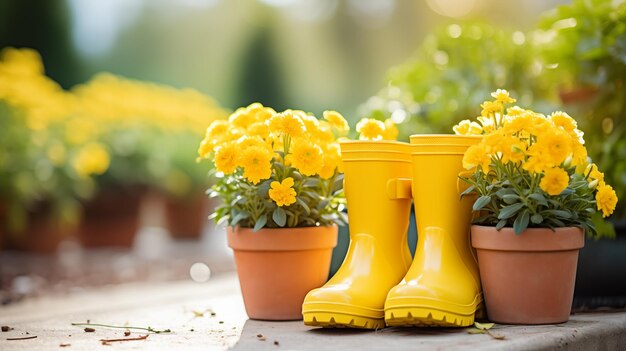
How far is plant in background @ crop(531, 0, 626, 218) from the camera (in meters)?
2.27

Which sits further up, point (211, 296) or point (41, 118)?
point (41, 118)

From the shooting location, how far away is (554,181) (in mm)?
1557

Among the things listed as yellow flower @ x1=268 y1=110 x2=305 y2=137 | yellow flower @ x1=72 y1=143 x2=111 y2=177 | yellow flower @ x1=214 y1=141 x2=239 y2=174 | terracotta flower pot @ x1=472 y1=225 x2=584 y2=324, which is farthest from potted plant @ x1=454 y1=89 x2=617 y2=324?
yellow flower @ x1=72 y1=143 x2=111 y2=177

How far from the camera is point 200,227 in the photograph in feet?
19.3

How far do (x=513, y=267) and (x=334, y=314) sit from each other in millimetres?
393

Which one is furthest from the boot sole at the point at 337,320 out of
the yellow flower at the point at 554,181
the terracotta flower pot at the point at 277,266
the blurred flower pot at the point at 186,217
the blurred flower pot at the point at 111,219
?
the blurred flower pot at the point at 186,217

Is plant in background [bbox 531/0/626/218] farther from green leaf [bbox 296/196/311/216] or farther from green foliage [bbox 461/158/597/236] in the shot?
green leaf [bbox 296/196/311/216]

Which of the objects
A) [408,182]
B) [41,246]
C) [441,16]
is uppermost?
[441,16]

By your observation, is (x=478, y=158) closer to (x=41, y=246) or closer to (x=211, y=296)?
(x=211, y=296)

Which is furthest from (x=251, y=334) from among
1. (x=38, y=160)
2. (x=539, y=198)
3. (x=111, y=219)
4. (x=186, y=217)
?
(x=186, y=217)

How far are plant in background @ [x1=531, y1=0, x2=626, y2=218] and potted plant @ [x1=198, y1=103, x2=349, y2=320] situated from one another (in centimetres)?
87

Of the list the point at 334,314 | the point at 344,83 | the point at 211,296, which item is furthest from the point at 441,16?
the point at 334,314

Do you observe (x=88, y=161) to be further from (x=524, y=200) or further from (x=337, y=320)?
(x=524, y=200)

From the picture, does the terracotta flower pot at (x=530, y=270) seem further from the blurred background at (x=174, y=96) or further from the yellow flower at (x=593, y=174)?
the blurred background at (x=174, y=96)
